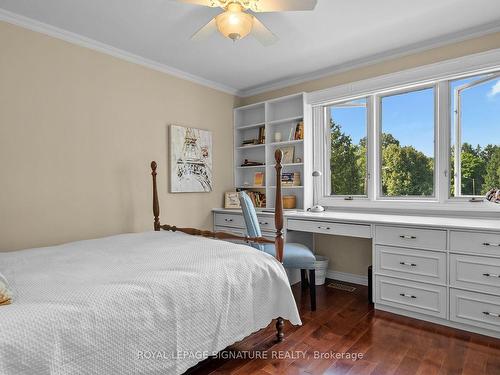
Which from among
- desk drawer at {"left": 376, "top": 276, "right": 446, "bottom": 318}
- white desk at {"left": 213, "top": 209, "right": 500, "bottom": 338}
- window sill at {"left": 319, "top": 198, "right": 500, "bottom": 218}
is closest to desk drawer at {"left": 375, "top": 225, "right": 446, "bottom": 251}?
white desk at {"left": 213, "top": 209, "right": 500, "bottom": 338}

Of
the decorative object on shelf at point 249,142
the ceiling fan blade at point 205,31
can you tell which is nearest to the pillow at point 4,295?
the ceiling fan blade at point 205,31

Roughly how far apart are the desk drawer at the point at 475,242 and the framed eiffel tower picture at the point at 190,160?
263 cm

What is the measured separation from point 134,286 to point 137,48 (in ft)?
7.90

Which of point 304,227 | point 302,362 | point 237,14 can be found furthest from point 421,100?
point 302,362

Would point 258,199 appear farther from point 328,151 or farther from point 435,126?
point 435,126

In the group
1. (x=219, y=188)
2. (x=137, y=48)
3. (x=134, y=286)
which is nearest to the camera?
(x=134, y=286)

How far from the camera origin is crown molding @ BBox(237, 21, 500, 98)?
2553 mm

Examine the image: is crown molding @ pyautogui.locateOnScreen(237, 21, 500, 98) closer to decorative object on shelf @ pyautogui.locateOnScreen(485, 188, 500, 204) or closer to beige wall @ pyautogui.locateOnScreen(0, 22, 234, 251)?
beige wall @ pyautogui.locateOnScreen(0, 22, 234, 251)

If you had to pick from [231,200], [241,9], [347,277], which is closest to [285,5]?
[241,9]

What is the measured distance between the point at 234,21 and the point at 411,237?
2.12 metres

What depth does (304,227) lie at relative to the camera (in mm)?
3133

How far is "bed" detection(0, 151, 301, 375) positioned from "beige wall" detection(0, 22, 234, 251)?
546 millimetres

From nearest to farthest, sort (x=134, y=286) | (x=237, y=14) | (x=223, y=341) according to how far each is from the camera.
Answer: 1. (x=134, y=286)
2. (x=223, y=341)
3. (x=237, y=14)

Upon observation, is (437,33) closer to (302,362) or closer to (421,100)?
(421,100)
